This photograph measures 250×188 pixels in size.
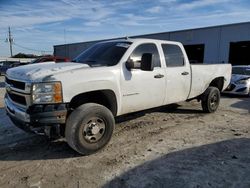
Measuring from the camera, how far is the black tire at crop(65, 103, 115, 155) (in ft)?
14.2

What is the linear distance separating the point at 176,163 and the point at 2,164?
2722 mm

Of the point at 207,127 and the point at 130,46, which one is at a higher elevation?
the point at 130,46

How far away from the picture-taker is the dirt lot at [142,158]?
3.68m

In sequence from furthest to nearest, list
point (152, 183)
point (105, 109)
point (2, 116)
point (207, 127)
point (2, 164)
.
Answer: point (2, 116)
point (207, 127)
point (105, 109)
point (2, 164)
point (152, 183)

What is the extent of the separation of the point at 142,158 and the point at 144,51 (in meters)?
2.35

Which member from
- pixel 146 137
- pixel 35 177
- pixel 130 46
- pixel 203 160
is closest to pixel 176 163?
pixel 203 160

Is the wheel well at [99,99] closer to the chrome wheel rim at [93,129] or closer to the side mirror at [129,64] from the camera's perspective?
the chrome wheel rim at [93,129]

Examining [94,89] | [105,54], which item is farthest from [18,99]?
[105,54]

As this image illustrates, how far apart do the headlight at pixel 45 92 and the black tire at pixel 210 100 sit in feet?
15.6

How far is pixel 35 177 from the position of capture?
12.4 ft

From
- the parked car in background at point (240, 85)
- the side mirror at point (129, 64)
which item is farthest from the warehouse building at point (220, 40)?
the side mirror at point (129, 64)

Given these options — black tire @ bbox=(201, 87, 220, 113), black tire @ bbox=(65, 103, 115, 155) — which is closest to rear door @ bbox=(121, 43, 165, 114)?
black tire @ bbox=(65, 103, 115, 155)

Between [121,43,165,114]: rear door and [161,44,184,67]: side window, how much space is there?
33 cm

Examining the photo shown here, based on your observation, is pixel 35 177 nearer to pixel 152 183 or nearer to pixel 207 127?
pixel 152 183
